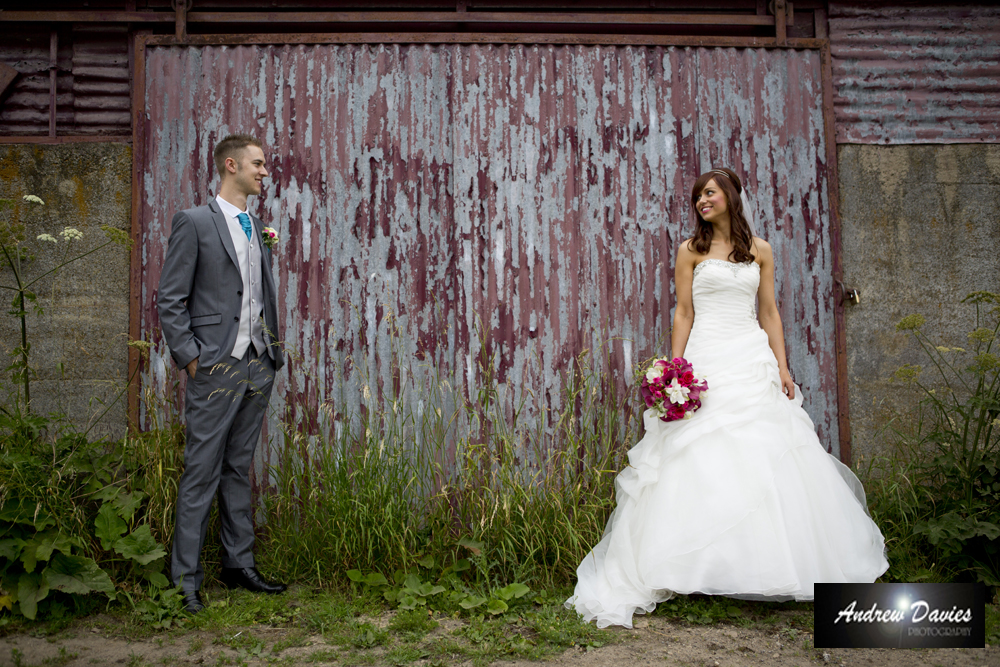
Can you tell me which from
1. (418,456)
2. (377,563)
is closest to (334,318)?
(418,456)

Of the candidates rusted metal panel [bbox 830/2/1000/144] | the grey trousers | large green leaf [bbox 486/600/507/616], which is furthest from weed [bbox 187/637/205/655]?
rusted metal panel [bbox 830/2/1000/144]

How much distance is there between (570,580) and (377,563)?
107 centimetres

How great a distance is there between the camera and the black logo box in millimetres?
2592

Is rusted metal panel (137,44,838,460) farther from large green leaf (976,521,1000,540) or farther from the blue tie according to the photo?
large green leaf (976,521,1000,540)

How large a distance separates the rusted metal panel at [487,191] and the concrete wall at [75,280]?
279 mm

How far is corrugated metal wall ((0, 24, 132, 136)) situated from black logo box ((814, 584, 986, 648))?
5.23m

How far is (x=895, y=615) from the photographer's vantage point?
262cm

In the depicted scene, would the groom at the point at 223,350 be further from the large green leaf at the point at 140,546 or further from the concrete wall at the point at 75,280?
the concrete wall at the point at 75,280

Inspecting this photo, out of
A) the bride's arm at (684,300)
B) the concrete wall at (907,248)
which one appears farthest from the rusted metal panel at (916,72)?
the bride's arm at (684,300)

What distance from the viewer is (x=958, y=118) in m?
4.44

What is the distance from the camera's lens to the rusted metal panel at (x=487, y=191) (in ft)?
13.7

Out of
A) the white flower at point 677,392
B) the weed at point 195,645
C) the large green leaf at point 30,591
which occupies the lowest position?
the weed at point 195,645

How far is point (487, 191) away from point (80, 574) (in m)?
3.21

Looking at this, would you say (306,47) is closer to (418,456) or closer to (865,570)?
(418,456)
